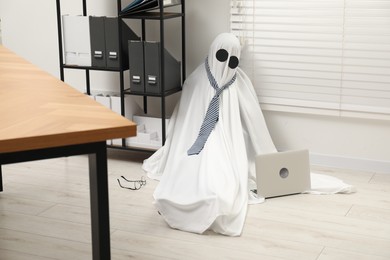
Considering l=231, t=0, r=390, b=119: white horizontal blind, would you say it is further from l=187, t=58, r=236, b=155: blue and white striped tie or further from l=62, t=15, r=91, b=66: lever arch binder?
l=62, t=15, r=91, b=66: lever arch binder

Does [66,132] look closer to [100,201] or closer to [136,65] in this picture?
[100,201]

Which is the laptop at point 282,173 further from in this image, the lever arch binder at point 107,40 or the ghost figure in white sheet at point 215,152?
the lever arch binder at point 107,40

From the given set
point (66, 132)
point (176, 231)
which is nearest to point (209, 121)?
point (176, 231)

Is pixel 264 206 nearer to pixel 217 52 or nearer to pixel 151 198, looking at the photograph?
pixel 151 198

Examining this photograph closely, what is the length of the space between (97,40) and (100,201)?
2309mm

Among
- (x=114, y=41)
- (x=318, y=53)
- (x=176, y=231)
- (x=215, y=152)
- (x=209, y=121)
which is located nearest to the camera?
(x=176, y=231)

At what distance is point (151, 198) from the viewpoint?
3721 millimetres

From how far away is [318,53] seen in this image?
13.4ft

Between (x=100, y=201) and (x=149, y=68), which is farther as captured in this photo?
(x=149, y=68)

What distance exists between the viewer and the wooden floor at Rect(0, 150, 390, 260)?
3043 millimetres

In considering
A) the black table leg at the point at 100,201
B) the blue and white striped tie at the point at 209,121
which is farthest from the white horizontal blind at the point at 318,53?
the black table leg at the point at 100,201

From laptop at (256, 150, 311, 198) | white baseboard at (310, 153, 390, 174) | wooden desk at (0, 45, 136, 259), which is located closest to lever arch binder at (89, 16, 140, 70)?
laptop at (256, 150, 311, 198)

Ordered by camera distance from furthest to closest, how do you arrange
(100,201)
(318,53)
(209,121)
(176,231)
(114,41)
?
(114,41), (318,53), (209,121), (176,231), (100,201)

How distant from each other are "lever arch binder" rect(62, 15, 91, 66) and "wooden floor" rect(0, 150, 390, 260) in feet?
2.56
